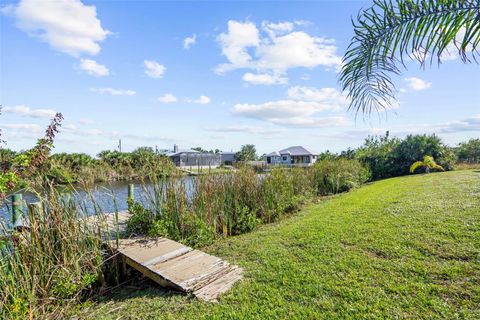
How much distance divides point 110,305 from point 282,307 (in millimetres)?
1961

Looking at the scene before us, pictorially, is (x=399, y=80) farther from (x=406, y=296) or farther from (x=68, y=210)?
(x=68, y=210)

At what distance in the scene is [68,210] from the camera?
10.9ft

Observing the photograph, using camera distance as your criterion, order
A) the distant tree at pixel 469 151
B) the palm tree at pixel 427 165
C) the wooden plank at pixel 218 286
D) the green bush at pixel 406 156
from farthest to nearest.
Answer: the distant tree at pixel 469 151 → the green bush at pixel 406 156 → the palm tree at pixel 427 165 → the wooden plank at pixel 218 286

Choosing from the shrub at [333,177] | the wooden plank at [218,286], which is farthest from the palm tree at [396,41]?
the shrub at [333,177]

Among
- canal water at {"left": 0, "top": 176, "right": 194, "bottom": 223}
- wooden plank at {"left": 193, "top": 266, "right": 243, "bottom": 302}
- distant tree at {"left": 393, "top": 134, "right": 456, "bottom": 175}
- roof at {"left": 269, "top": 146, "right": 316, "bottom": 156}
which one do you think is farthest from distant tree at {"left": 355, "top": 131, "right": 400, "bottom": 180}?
roof at {"left": 269, "top": 146, "right": 316, "bottom": 156}

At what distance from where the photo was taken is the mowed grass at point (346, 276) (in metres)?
2.61

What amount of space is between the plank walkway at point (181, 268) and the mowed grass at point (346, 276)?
15cm

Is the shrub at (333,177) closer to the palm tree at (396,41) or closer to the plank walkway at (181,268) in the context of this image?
the plank walkway at (181,268)

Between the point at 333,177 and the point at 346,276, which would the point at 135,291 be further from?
the point at 333,177

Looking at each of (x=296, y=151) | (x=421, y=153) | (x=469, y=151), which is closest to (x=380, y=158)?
(x=421, y=153)

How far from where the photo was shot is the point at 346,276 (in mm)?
3223

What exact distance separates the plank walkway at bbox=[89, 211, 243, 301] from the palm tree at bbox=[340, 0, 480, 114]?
2547mm

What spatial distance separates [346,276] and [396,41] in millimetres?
Answer: 2614

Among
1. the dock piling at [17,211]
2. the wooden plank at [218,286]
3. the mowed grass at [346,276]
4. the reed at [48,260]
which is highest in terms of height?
the dock piling at [17,211]
